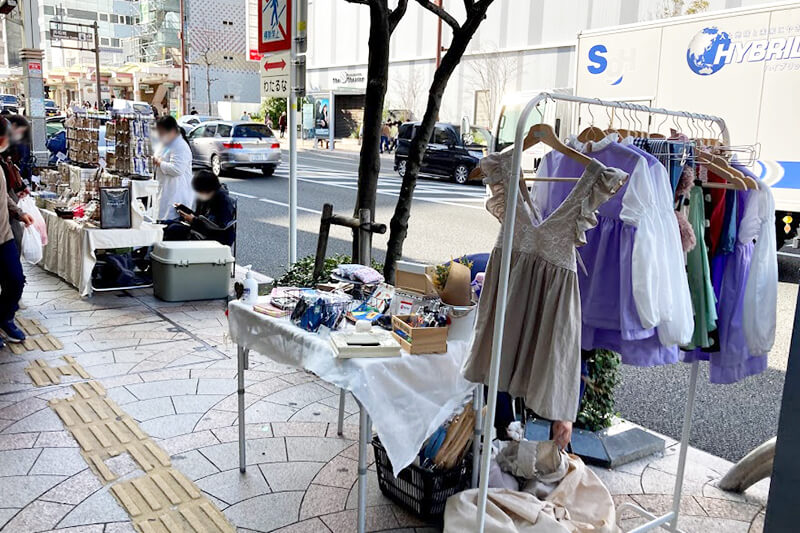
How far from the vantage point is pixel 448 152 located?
1905 centimetres

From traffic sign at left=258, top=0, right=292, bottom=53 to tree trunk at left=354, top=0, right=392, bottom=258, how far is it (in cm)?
65

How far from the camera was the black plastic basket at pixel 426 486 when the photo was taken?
2.96m

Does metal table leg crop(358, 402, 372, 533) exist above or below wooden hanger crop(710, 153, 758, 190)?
below

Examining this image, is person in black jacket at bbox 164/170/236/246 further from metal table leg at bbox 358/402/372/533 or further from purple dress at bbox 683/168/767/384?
purple dress at bbox 683/168/767/384

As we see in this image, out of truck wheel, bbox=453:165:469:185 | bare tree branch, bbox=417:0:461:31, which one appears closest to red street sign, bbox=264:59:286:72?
bare tree branch, bbox=417:0:461:31

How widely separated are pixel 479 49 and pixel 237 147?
16.0 m

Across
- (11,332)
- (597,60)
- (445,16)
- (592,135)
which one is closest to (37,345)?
(11,332)

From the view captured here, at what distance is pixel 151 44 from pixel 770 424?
53076 mm

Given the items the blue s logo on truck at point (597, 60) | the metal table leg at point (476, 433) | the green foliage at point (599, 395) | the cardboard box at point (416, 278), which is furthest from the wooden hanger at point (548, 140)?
the blue s logo on truck at point (597, 60)

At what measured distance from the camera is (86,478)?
3361mm

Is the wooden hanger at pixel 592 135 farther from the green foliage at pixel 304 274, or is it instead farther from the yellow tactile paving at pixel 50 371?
the yellow tactile paving at pixel 50 371

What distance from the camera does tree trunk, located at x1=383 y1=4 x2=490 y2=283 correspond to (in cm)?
464

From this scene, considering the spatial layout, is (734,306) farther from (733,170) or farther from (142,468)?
(142,468)

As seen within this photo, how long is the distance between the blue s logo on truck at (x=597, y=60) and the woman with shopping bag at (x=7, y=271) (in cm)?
821
